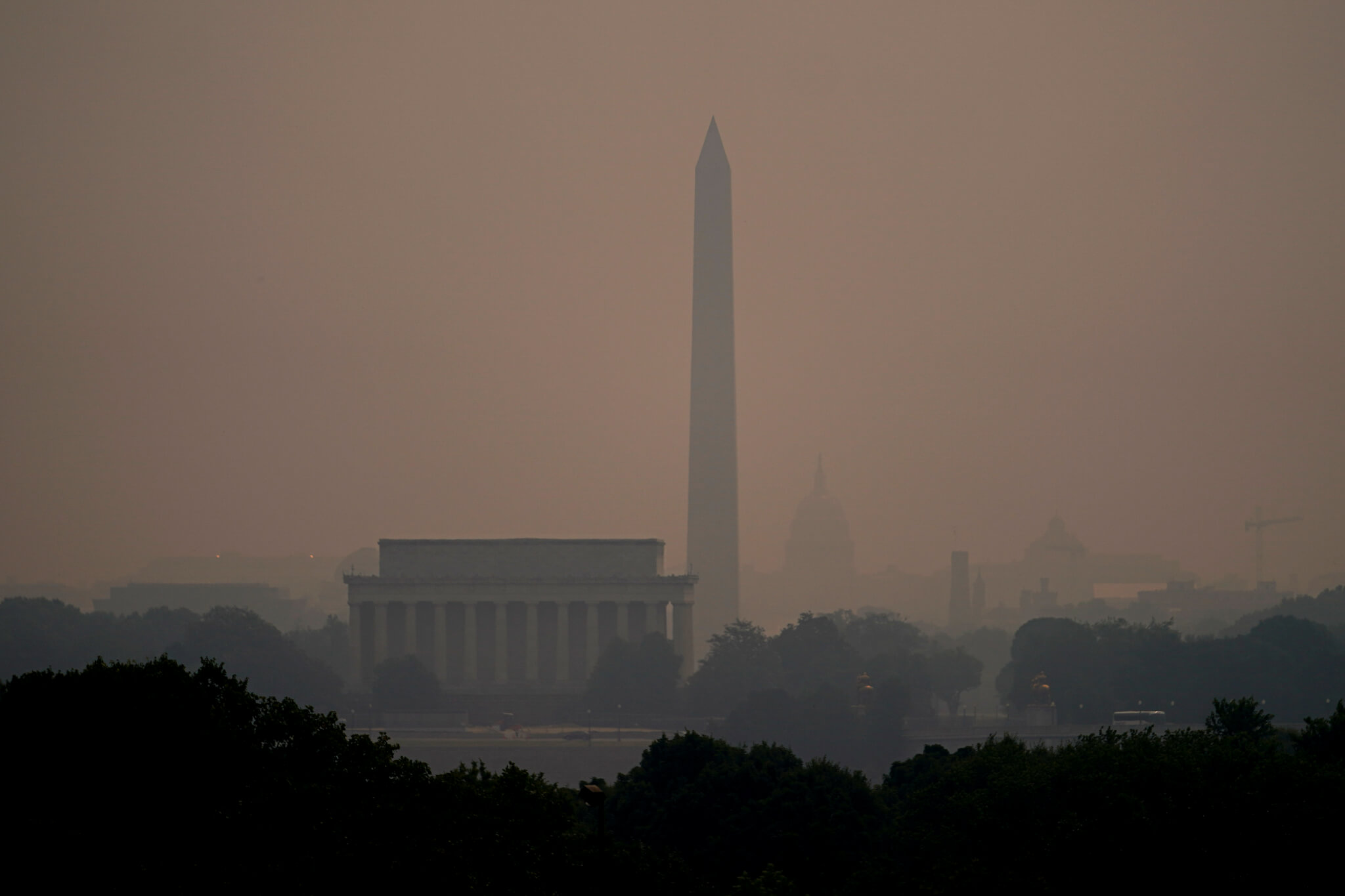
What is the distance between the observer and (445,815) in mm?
44750

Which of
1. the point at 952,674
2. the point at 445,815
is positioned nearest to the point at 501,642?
the point at 952,674

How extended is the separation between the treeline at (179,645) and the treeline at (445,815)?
7872 cm

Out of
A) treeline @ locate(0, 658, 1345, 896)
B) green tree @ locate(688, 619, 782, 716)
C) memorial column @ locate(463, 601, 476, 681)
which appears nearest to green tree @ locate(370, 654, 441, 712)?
memorial column @ locate(463, 601, 476, 681)

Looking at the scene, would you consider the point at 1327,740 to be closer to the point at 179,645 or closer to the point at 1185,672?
the point at 1185,672

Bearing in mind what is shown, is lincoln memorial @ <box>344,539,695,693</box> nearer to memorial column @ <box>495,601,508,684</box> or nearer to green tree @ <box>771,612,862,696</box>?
memorial column @ <box>495,601,508,684</box>

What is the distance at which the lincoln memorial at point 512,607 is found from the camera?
512 ft

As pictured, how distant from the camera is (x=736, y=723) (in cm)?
11556

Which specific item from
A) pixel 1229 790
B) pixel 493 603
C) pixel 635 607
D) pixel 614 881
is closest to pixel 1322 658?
pixel 635 607

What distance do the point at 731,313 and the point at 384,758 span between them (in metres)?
116

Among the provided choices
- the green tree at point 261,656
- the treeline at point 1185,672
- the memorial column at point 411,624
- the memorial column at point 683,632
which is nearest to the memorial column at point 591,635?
the memorial column at point 683,632

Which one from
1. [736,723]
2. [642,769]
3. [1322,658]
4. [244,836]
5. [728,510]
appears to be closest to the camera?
[244,836]

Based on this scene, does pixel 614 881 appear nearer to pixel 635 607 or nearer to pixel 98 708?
pixel 98 708

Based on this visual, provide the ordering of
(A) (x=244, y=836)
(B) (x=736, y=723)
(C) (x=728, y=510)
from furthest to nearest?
(C) (x=728, y=510)
(B) (x=736, y=723)
(A) (x=244, y=836)

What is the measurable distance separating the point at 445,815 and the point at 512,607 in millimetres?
114099
